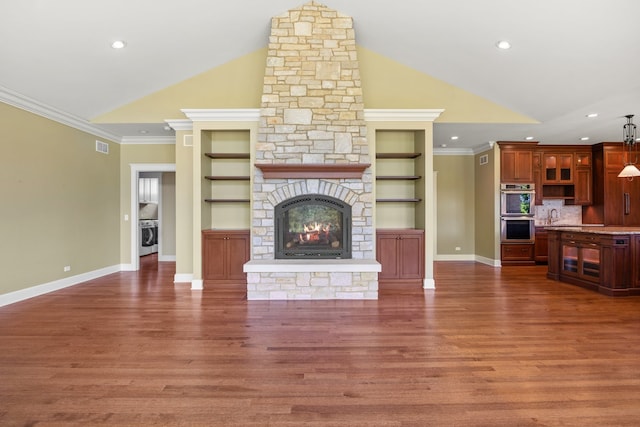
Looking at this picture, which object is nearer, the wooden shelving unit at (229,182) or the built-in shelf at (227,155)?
the built-in shelf at (227,155)

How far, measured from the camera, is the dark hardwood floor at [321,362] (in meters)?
2.17

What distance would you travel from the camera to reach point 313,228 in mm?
5492

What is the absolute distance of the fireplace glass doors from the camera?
17.7 feet

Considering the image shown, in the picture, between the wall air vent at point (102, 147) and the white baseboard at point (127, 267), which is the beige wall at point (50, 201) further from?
the white baseboard at point (127, 267)

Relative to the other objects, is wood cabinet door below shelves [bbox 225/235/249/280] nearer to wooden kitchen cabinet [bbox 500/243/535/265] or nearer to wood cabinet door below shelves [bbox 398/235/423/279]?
wood cabinet door below shelves [bbox 398/235/423/279]

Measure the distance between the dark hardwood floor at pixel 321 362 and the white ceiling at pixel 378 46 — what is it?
9.87 feet

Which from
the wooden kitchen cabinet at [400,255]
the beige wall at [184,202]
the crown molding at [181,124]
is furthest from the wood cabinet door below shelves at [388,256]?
the crown molding at [181,124]

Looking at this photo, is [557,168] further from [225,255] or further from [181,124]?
[181,124]

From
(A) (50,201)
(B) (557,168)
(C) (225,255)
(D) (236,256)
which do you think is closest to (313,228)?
(D) (236,256)

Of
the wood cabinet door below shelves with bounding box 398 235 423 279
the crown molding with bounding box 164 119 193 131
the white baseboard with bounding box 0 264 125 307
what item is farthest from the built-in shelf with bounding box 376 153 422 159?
the white baseboard with bounding box 0 264 125 307

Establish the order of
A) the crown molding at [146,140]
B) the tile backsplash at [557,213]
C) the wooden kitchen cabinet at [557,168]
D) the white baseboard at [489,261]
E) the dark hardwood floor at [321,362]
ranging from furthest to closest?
the tile backsplash at [557,213] < the wooden kitchen cabinet at [557,168] < the white baseboard at [489,261] < the crown molding at [146,140] < the dark hardwood floor at [321,362]

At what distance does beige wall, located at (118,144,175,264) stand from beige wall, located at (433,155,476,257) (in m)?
6.27

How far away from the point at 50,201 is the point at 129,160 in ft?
6.98

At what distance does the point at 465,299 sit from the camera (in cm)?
498
